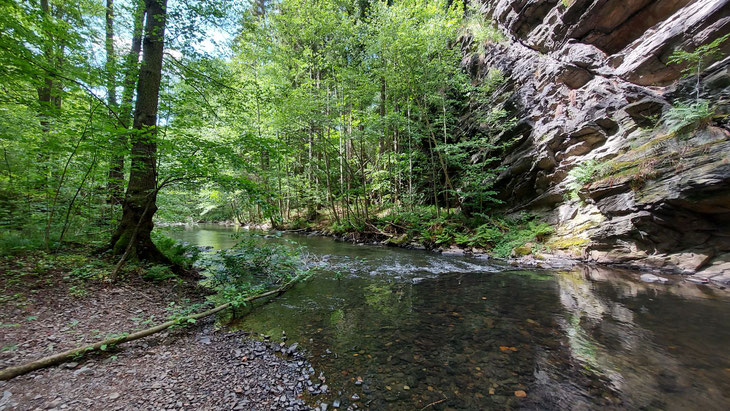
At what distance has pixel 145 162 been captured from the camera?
18.5 ft

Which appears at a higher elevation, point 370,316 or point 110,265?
point 110,265

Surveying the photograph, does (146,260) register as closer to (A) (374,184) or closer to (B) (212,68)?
(B) (212,68)

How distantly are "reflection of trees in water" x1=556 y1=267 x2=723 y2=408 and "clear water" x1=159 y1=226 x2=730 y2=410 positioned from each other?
0.02 meters

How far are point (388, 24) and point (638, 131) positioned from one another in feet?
40.1

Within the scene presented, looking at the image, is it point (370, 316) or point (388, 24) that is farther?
point (388, 24)

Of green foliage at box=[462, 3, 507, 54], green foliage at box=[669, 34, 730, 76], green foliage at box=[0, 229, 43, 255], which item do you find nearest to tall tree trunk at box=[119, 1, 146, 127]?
green foliage at box=[0, 229, 43, 255]

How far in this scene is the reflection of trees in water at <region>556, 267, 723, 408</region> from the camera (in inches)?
113

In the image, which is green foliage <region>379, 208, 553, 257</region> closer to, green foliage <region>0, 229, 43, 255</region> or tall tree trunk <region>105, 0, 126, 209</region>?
tall tree trunk <region>105, 0, 126, 209</region>

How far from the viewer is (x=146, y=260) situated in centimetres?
581

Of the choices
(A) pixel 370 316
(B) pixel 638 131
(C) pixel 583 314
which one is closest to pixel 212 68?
(A) pixel 370 316

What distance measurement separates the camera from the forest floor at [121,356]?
2.49m

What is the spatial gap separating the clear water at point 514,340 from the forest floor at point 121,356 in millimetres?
633

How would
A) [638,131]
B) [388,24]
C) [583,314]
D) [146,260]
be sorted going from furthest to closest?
1. [388,24]
2. [638,131]
3. [146,260]
4. [583,314]

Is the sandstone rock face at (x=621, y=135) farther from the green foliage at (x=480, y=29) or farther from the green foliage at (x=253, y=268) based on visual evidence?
the green foliage at (x=253, y=268)
